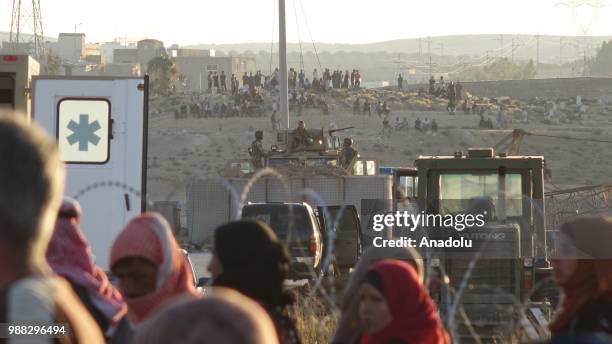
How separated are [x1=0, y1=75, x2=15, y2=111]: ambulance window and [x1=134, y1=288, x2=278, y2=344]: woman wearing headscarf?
10.2m

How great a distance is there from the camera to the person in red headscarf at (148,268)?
608cm

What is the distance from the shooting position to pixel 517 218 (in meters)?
17.2

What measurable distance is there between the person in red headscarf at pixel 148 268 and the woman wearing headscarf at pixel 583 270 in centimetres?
158

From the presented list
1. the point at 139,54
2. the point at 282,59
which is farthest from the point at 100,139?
the point at 139,54

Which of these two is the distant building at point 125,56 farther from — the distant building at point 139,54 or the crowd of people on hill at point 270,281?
the crowd of people on hill at point 270,281

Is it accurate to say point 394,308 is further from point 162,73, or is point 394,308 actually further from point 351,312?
point 162,73

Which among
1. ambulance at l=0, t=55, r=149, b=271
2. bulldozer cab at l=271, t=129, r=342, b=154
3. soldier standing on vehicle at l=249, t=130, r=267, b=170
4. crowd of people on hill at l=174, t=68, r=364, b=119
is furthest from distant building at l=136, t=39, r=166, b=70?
ambulance at l=0, t=55, r=149, b=271

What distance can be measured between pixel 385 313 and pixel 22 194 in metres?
2.69

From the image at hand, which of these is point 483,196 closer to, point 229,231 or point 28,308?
point 229,231

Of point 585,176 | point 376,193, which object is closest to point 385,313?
point 376,193

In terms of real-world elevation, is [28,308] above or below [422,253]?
above

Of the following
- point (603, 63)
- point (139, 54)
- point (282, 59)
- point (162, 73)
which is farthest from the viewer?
point (603, 63)

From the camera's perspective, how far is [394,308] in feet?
19.5

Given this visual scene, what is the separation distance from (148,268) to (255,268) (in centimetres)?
44
